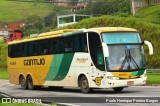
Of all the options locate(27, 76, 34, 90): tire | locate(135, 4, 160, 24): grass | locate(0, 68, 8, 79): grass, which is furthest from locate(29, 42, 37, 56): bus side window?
locate(135, 4, 160, 24): grass

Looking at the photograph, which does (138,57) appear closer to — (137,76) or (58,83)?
(137,76)

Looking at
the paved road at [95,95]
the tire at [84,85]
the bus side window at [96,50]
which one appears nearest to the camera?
the paved road at [95,95]

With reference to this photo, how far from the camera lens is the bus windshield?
2127 centimetres

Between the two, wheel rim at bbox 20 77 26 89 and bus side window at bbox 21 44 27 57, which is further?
wheel rim at bbox 20 77 26 89

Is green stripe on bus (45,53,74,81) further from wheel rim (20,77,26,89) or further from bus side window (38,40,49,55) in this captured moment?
wheel rim (20,77,26,89)

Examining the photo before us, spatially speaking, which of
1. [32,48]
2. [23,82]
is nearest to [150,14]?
[23,82]

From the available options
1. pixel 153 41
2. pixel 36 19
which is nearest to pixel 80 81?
pixel 153 41

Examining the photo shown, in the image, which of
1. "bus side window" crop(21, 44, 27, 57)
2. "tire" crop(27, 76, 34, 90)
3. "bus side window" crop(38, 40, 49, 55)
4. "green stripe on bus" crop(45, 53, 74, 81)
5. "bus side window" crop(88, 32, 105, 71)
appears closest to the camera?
"bus side window" crop(88, 32, 105, 71)

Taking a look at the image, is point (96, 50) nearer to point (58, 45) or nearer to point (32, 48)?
point (58, 45)

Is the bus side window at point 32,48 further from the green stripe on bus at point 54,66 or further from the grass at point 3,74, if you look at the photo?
the grass at point 3,74

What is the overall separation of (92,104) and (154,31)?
3439 cm

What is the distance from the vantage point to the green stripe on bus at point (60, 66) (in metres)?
24.5

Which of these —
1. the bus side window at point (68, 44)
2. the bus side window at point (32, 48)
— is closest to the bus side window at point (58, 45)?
the bus side window at point (68, 44)

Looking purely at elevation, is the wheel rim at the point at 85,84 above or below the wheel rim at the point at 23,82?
above
